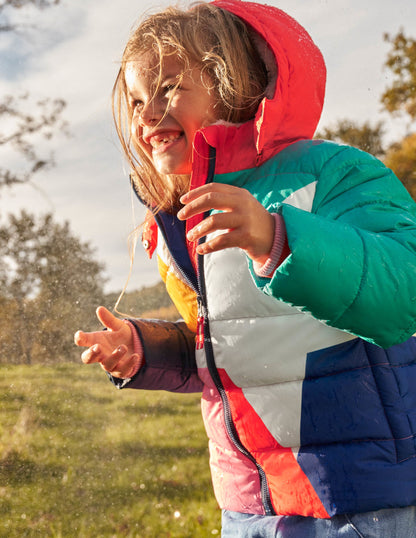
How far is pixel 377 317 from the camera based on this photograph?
105 centimetres

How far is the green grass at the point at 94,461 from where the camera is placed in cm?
299

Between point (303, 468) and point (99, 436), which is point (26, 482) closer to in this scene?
point (99, 436)

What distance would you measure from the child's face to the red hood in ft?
0.31

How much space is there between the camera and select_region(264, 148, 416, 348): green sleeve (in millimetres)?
975

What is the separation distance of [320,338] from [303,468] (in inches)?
12.2

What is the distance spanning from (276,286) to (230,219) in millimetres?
149

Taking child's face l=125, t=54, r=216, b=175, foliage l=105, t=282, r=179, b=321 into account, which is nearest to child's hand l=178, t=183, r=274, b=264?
child's face l=125, t=54, r=216, b=175

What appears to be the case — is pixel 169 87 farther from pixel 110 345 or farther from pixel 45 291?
pixel 45 291

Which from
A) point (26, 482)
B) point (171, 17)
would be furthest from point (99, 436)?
point (171, 17)

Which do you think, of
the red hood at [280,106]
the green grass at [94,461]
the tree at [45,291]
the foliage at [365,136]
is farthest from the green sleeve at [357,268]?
the foliage at [365,136]

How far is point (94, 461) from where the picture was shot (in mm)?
3422

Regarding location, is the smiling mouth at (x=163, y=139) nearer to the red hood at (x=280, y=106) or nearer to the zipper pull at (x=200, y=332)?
the red hood at (x=280, y=106)

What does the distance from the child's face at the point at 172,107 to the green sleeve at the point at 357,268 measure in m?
0.55

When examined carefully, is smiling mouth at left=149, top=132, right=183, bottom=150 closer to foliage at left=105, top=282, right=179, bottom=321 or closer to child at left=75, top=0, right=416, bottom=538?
child at left=75, top=0, right=416, bottom=538
